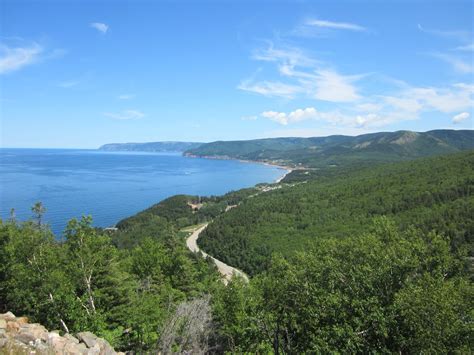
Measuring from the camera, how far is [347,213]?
8844 centimetres

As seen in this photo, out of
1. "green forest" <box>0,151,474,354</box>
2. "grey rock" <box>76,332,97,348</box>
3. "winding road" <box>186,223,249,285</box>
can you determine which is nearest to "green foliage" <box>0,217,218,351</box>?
"green forest" <box>0,151,474,354</box>

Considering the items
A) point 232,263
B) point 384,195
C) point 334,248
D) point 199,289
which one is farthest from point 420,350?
point 384,195

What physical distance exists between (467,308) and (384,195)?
291 ft

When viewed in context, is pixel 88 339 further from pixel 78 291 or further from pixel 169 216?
pixel 169 216

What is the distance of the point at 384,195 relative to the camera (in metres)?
93.9

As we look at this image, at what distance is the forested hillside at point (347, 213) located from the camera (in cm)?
6906

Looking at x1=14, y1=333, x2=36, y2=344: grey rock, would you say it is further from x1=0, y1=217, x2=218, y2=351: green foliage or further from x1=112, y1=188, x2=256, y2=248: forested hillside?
x1=112, y1=188, x2=256, y2=248: forested hillside

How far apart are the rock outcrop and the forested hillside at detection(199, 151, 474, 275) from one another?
55302mm

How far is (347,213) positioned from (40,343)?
85.7 meters

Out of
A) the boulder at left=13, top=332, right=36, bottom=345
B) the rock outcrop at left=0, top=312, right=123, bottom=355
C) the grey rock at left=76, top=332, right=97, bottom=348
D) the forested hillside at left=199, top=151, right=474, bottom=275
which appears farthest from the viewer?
the forested hillside at left=199, top=151, right=474, bottom=275

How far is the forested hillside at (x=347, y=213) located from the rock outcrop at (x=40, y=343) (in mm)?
55302

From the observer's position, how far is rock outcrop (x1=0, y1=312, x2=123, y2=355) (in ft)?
30.6

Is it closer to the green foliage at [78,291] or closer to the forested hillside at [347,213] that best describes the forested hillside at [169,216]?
the forested hillside at [347,213]

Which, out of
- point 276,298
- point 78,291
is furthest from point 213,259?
point 276,298
